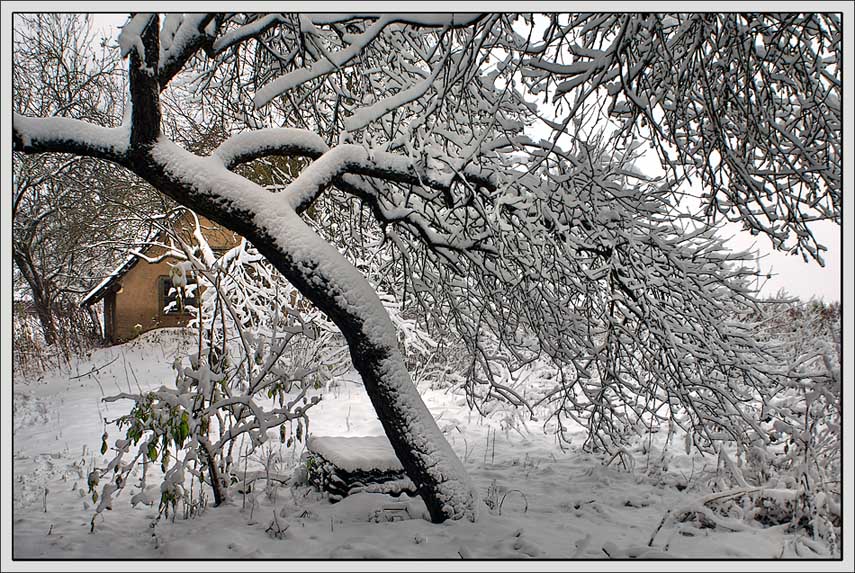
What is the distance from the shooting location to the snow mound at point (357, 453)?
376 centimetres

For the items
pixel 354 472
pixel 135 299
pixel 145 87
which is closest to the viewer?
pixel 145 87

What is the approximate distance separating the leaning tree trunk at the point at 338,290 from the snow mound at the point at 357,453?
61cm

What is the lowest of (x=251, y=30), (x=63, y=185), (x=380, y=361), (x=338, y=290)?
(x=380, y=361)

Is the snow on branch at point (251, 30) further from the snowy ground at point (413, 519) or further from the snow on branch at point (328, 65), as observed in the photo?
the snowy ground at point (413, 519)

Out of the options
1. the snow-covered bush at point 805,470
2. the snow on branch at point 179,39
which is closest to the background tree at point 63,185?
the snow on branch at point 179,39

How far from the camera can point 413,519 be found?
10.9 ft

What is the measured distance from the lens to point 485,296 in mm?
4035

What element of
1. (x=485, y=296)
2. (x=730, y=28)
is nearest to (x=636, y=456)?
(x=485, y=296)

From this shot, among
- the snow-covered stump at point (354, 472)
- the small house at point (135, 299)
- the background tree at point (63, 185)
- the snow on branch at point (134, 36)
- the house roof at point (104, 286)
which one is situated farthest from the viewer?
the small house at point (135, 299)

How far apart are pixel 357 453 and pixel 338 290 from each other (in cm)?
148

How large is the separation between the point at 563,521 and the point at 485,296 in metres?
1.61

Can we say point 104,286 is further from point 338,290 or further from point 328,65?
point 328,65

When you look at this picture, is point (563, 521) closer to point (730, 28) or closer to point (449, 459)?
point (449, 459)

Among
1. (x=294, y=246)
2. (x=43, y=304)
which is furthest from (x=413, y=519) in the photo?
(x=43, y=304)
